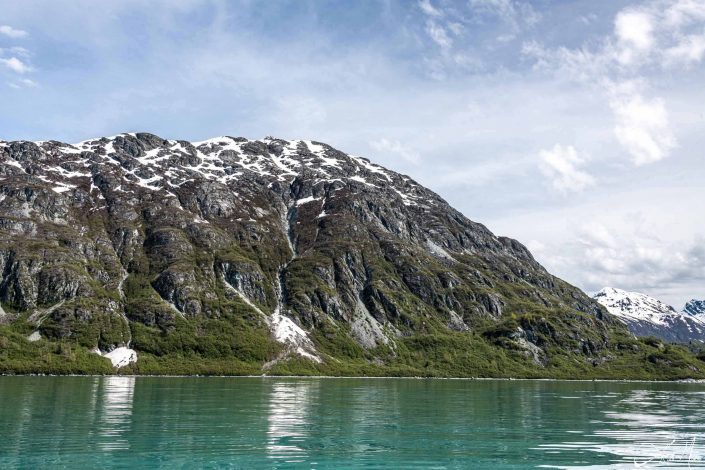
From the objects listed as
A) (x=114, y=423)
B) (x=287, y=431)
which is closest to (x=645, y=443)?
(x=287, y=431)

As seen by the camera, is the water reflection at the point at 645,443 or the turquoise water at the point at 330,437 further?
the water reflection at the point at 645,443

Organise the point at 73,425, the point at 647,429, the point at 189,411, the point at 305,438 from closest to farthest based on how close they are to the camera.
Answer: the point at 305,438
the point at 73,425
the point at 647,429
the point at 189,411

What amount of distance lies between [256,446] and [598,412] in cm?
6117

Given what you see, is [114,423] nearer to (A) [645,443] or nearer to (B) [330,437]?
(B) [330,437]

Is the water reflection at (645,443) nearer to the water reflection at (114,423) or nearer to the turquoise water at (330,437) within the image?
the turquoise water at (330,437)

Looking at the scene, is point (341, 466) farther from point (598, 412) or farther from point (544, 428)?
point (598, 412)

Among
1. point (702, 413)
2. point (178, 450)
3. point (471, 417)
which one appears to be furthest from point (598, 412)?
point (178, 450)

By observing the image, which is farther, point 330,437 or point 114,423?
point 114,423

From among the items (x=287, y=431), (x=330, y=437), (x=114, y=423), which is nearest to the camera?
(x=330, y=437)

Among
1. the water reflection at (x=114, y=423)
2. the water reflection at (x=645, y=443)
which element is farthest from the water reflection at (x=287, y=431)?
the water reflection at (x=645, y=443)

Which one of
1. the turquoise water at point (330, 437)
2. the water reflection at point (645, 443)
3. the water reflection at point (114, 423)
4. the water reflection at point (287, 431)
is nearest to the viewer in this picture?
the turquoise water at point (330, 437)

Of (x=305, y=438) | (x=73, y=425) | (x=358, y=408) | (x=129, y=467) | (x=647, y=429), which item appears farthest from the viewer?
(x=358, y=408)

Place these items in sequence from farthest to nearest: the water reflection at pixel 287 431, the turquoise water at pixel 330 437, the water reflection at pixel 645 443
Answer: the water reflection at pixel 287 431
the water reflection at pixel 645 443
the turquoise water at pixel 330 437

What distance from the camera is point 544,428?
62.9 m
